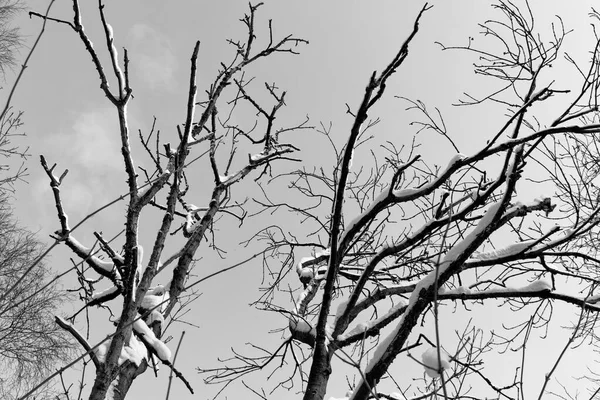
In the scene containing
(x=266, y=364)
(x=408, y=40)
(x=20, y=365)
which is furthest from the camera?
(x=20, y=365)

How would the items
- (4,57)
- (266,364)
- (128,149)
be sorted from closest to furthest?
(128,149), (266,364), (4,57)

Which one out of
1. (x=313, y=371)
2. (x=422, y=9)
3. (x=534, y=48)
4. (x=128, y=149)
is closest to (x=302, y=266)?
(x=128, y=149)

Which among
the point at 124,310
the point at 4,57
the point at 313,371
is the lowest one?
the point at 313,371

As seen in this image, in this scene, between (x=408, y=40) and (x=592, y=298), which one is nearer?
(x=408, y=40)

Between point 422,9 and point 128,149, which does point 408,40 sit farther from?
point 128,149

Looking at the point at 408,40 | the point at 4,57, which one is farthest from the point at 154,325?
the point at 4,57

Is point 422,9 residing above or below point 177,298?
above

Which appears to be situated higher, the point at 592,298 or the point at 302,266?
the point at 302,266

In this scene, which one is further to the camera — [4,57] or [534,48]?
[4,57]

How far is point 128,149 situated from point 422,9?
286cm

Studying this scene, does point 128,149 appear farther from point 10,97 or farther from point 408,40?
point 10,97

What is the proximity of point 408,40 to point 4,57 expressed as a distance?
15.8 m

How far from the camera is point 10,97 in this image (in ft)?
3.15

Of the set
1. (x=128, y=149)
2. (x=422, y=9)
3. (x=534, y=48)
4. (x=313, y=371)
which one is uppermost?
(x=534, y=48)
